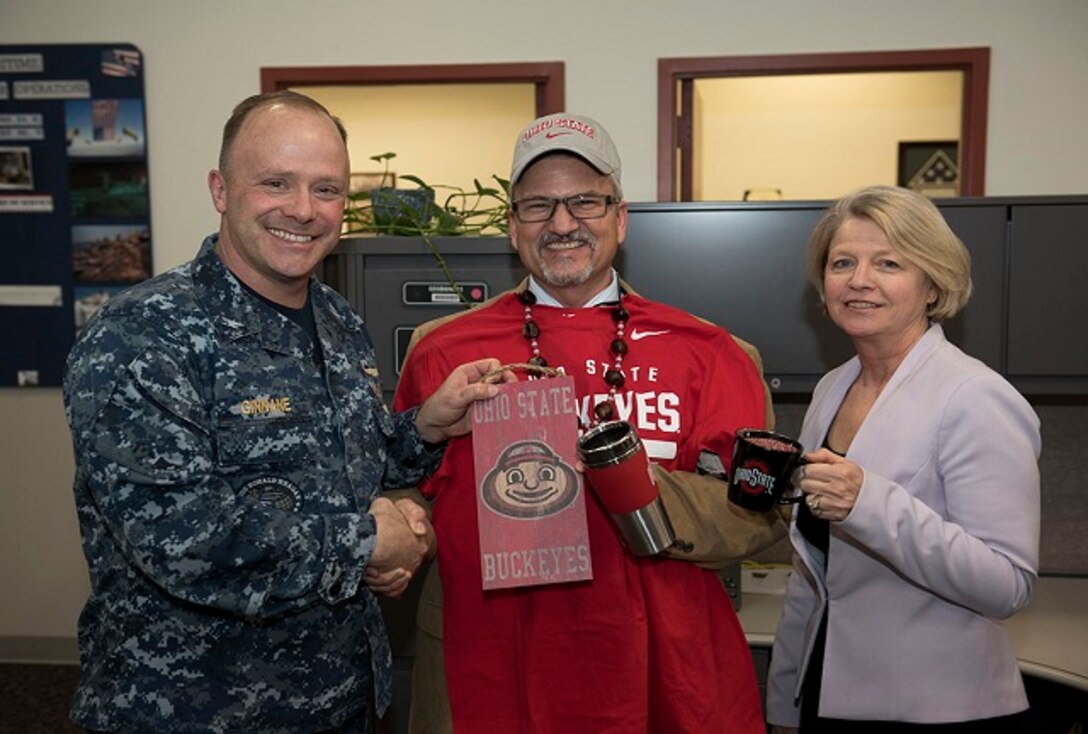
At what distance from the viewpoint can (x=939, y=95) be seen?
212 inches

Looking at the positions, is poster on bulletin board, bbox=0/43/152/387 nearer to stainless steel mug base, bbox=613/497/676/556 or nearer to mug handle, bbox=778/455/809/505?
stainless steel mug base, bbox=613/497/676/556

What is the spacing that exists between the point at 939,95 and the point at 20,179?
4822mm

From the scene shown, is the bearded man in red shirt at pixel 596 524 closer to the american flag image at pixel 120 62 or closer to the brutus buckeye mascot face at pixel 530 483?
the brutus buckeye mascot face at pixel 530 483

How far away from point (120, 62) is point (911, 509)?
293cm

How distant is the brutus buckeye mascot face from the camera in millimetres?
1299

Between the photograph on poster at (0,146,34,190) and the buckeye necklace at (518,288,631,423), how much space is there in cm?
248

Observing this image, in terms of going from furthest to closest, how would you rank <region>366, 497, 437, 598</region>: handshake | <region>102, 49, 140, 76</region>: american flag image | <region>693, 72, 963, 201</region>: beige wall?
1. <region>693, 72, 963, 201</region>: beige wall
2. <region>102, 49, 140, 76</region>: american flag image
3. <region>366, 497, 437, 598</region>: handshake

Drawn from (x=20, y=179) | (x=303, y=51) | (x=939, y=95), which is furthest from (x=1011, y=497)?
(x=939, y=95)

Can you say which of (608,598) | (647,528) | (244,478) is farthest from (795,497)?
(244,478)

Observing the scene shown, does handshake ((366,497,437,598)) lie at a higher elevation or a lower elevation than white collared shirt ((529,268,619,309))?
lower

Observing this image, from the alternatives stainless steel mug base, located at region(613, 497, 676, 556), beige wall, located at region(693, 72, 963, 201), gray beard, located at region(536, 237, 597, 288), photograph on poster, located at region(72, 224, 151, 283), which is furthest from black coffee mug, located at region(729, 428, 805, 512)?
beige wall, located at region(693, 72, 963, 201)

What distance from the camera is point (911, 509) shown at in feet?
4.31

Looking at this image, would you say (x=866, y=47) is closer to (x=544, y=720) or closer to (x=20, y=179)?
(x=544, y=720)

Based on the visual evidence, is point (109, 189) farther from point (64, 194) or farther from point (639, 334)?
point (639, 334)
